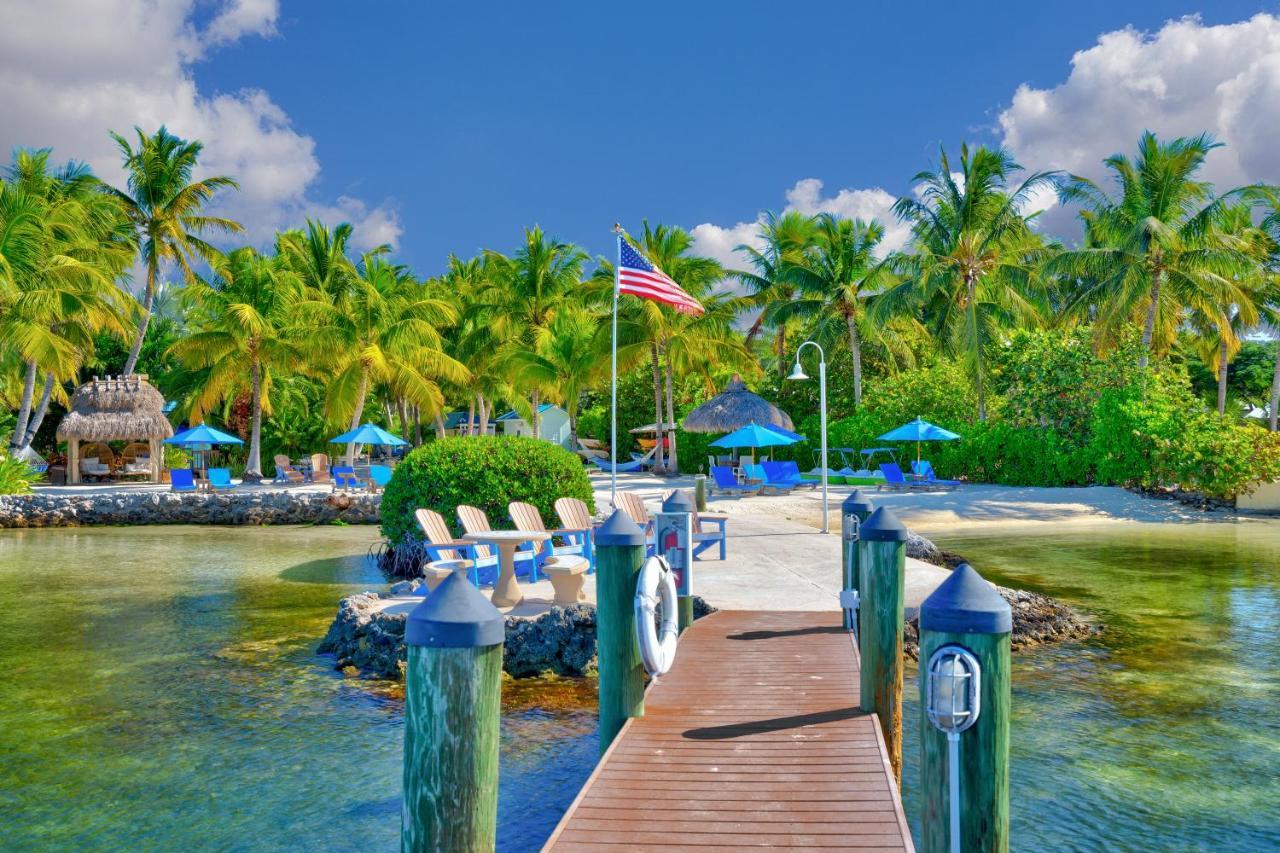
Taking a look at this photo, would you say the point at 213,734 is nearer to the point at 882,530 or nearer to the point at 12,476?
the point at 882,530

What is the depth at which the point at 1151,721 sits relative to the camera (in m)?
7.01

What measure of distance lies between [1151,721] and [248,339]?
89.1 feet

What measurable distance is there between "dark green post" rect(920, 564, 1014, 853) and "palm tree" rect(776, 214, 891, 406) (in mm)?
29040

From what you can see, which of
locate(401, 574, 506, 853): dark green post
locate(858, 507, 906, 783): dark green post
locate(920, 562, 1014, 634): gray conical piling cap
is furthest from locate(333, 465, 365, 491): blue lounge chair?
locate(920, 562, 1014, 634): gray conical piling cap

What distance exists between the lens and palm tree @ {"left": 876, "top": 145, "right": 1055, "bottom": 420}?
29.4m

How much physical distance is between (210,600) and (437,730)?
418 inches

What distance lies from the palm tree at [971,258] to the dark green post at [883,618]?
24984 millimetres

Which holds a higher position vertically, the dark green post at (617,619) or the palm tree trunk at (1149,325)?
the palm tree trunk at (1149,325)

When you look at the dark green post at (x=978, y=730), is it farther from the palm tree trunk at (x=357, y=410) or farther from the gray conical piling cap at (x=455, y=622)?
the palm tree trunk at (x=357, y=410)

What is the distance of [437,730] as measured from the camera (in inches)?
113

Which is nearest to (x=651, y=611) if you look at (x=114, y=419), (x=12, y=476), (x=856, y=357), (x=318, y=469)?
(x=12, y=476)

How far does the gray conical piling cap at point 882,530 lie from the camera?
5.22m

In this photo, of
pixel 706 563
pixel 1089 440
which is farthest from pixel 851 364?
pixel 706 563

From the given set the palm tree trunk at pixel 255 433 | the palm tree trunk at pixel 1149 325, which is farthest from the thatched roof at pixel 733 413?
the palm tree trunk at pixel 255 433
